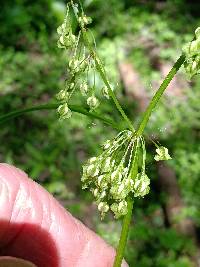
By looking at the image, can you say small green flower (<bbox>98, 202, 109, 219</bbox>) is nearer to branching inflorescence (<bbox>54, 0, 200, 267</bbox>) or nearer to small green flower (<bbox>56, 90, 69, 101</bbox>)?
branching inflorescence (<bbox>54, 0, 200, 267</bbox>)

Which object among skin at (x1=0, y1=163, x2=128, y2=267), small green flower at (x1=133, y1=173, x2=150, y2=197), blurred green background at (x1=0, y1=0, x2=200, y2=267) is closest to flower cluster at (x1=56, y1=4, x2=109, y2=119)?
small green flower at (x1=133, y1=173, x2=150, y2=197)

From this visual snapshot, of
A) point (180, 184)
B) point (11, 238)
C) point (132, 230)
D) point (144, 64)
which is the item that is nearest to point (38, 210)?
point (11, 238)

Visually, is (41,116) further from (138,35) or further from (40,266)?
(40,266)

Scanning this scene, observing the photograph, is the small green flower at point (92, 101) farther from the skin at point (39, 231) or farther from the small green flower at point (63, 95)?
the skin at point (39, 231)

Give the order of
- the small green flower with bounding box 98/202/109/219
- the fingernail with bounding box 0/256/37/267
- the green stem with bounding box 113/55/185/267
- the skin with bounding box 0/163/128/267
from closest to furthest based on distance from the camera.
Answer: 1. the green stem with bounding box 113/55/185/267
2. the small green flower with bounding box 98/202/109/219
3. the fingernail with bounding box 0/256/37/267
4. the skin with bounding box 0/163/128/267

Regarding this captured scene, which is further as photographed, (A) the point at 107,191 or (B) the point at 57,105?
(B) the point at 57,105

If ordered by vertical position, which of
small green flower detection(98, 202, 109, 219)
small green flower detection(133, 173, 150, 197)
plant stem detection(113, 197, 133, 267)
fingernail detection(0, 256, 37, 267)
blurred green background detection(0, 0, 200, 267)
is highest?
small green flower detection(133, 173, 150, 197)

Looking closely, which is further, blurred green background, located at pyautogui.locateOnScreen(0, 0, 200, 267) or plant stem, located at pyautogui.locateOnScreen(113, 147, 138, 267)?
blurred green background, located at pyautogui.locateOnScreen(0, 0, 200, 267)
